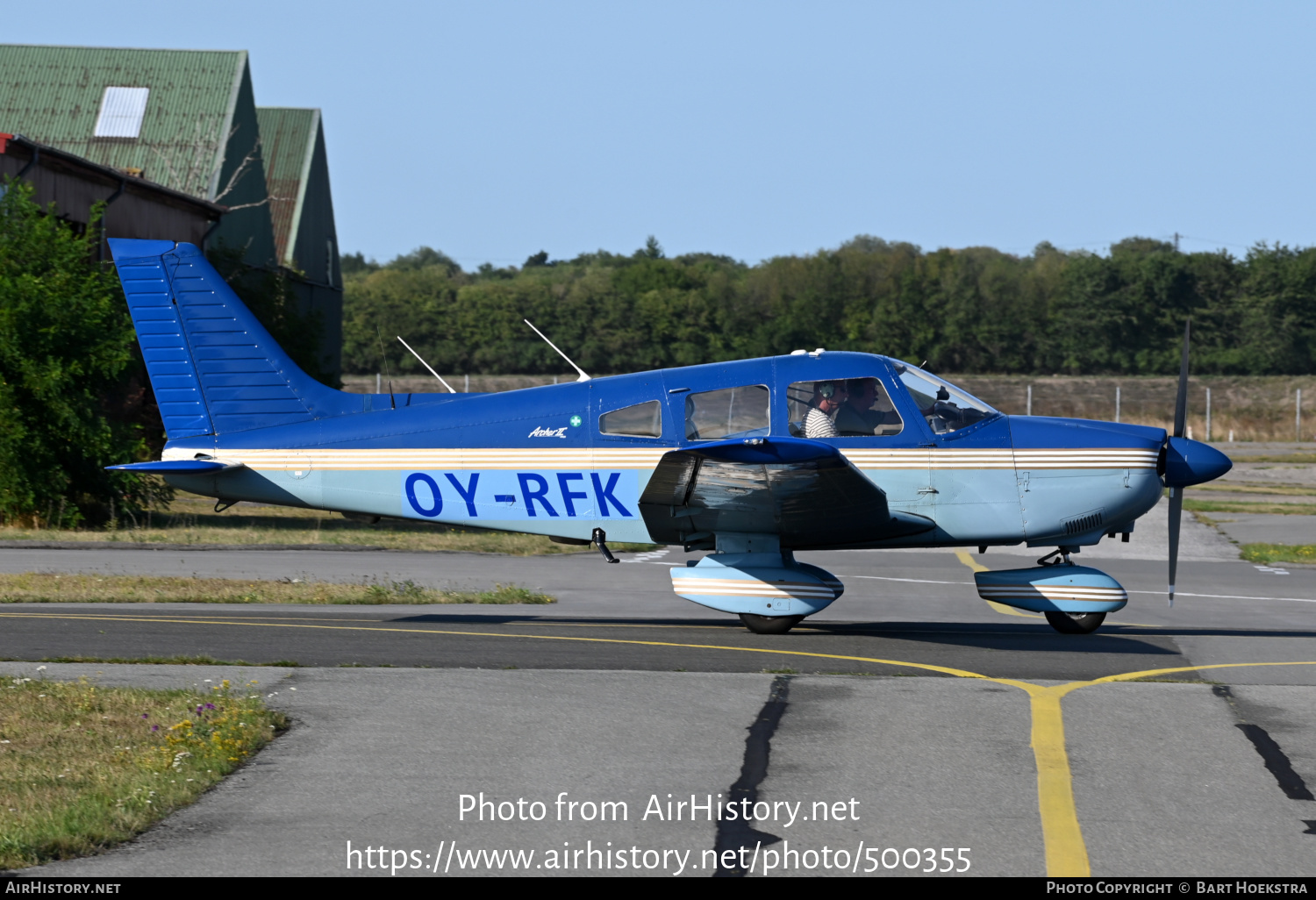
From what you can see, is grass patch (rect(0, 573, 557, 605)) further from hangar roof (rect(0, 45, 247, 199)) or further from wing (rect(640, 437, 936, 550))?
hangar roof (rect(0, 45, 247, 199))

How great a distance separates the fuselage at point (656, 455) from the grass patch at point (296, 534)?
6.52 m

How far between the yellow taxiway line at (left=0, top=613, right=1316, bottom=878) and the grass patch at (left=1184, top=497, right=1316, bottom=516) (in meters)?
20.6

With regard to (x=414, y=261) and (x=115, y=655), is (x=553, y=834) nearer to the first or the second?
(x=115, y=655)

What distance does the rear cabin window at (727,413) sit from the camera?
11016 millimetres

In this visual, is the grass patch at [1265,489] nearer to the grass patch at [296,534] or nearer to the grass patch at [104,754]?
the grass patch at [296,534]

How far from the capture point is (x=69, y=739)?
7008 mm

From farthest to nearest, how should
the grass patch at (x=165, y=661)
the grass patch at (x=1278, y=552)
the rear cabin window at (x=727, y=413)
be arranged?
the grass patch at (x=1278, y=552) < the rear cabin window at (x=727, y=413) < the grass patch at (x=165, y=661)

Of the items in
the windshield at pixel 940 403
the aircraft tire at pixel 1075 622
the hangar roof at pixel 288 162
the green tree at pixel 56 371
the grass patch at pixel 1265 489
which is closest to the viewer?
the windshield at pixel 940 403

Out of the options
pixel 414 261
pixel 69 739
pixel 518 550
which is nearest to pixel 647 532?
pixel 69 739

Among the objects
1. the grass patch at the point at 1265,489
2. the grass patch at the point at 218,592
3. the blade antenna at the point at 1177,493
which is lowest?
the grass patch at the point at 1265,489

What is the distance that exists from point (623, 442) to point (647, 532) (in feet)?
2.77

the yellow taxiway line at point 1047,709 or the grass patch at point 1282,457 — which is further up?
the yellow taxiway line at point 1047,709

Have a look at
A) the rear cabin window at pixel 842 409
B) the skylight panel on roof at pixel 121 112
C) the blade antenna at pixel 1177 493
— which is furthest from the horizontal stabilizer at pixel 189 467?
the skylight panel on roof at pixel 121 112

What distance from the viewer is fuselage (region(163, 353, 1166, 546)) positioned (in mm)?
11203
